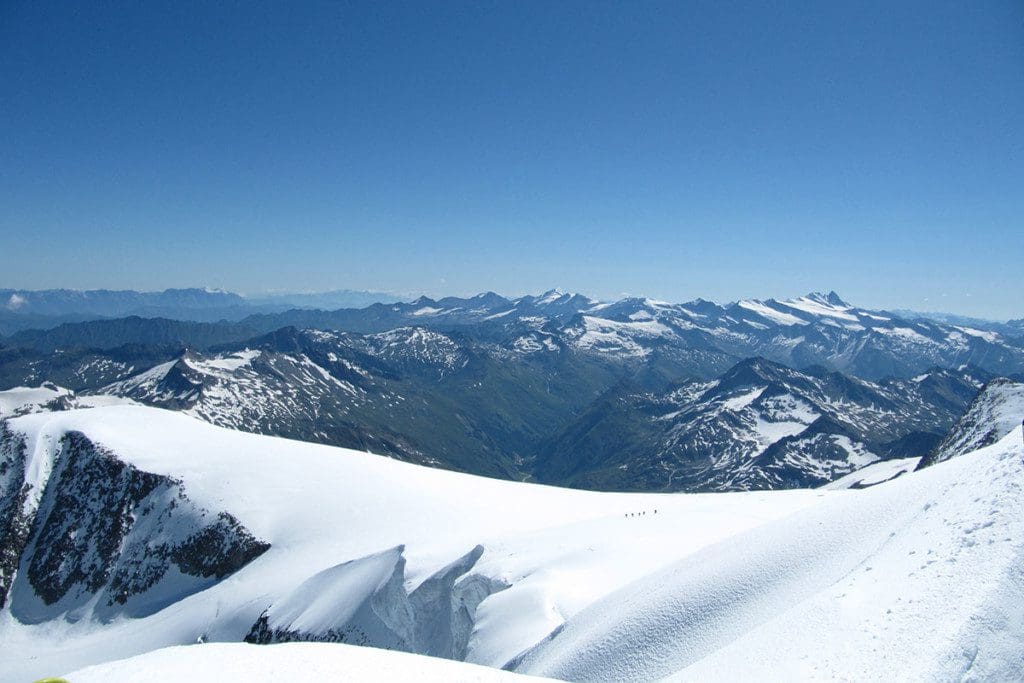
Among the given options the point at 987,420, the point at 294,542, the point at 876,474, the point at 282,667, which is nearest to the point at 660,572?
the point at 282,667

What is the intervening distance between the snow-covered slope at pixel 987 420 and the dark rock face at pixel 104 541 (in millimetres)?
82162

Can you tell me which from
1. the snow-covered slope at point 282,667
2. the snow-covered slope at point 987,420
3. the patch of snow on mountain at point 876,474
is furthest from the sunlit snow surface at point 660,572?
the patch of snow on mountain at point 876,474

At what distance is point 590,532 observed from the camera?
41.5m

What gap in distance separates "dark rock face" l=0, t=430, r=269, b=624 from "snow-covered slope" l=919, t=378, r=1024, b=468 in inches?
3235

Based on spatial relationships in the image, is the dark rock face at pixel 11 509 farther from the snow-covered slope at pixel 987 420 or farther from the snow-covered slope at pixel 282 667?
the snow-covered slope at pixel 987 420

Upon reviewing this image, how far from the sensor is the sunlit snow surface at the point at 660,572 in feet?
47.4

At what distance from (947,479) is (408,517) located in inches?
1856

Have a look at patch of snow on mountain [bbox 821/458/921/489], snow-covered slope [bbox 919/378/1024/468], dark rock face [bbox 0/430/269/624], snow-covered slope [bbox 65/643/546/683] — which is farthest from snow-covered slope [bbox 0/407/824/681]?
patch of snow on mountain [bbox 821/458/921/489]

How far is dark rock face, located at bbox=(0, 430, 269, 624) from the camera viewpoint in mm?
56062

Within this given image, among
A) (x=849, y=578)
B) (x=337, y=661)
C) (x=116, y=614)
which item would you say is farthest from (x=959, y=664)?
(x=116, y=614)

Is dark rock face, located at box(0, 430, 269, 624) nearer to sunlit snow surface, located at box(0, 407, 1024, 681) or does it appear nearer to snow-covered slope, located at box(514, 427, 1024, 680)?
sunlit snow surface, located at box(0, 407, 1024, 681)

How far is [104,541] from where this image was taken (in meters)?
61.7

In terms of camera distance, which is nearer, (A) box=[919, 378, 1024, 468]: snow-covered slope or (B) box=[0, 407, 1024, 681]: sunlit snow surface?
(B) box=[0, 407, 1024, 681]: sunlit snow surface

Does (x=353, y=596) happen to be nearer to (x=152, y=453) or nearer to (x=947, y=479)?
(x=947, y=479)
